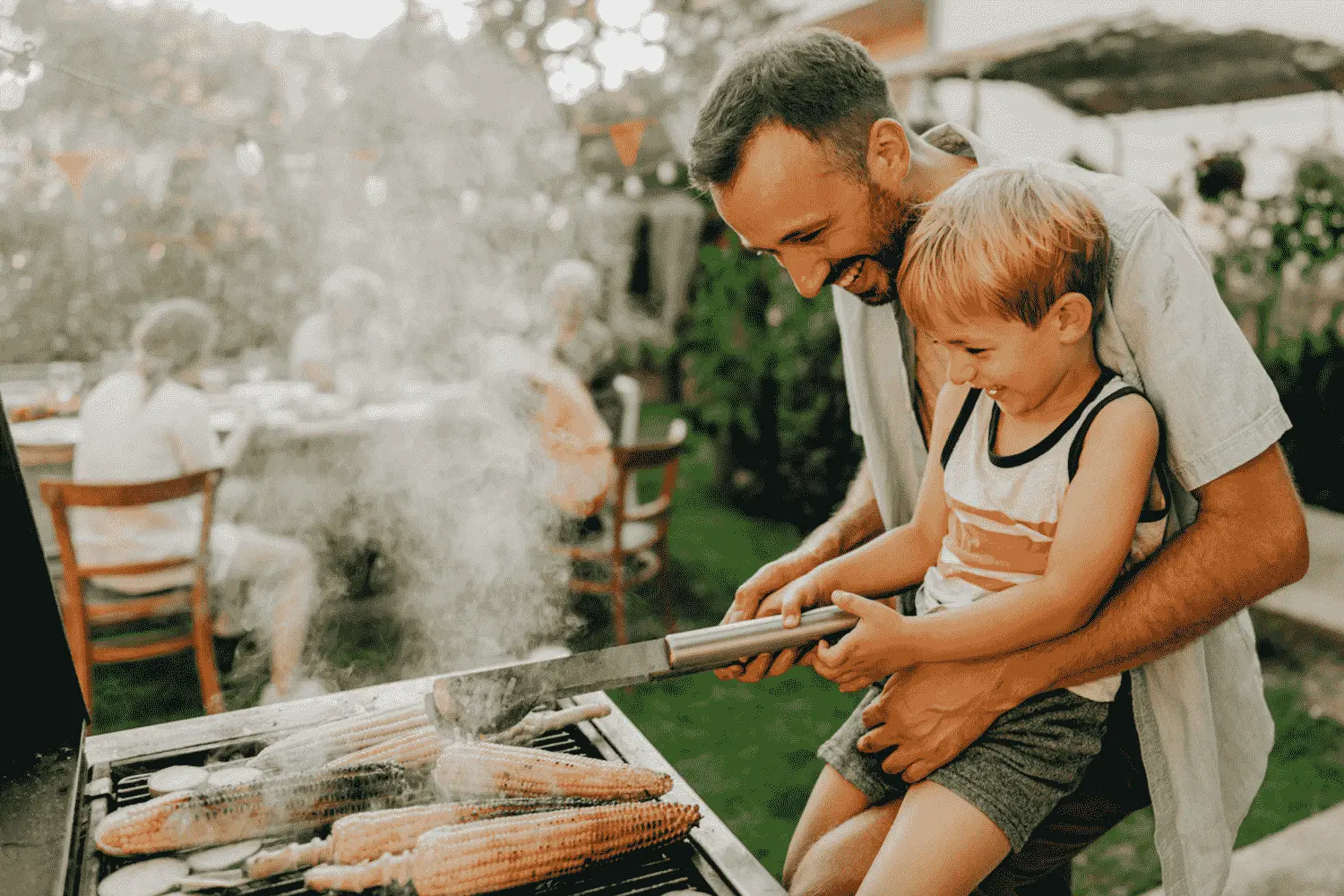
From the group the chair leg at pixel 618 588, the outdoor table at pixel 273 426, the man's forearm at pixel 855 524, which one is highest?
the man's forearm at pixel 855 524

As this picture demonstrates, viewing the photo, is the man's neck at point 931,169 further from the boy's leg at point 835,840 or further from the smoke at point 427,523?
the smoke at point 427,523

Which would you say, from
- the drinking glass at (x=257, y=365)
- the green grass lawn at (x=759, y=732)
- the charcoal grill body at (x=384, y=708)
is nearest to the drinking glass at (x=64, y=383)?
the drinking glass at (x=257, y=365)

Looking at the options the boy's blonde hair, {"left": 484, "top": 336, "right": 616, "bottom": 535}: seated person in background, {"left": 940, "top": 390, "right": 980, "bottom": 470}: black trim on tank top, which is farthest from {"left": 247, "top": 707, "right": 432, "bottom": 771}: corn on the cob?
{"left": 484, "top": 336, "right": 616, "bottom": 535}: seated person in background

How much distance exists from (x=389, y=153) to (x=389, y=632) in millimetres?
7798

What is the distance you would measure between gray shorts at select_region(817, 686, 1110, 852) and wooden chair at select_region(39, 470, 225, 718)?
3636 mm

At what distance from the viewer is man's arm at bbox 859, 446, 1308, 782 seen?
1774 mm

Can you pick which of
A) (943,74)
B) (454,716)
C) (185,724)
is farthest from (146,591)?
(943,74)

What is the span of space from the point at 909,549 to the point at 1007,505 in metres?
0.37

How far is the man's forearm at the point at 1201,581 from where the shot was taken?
5.82 ft

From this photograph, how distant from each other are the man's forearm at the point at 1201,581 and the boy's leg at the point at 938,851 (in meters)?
0.29

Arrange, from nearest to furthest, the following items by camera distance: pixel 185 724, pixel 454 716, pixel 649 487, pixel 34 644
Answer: pixel 454 716 → pixel 34 644 → pixel 185 724 → pixel 649 487

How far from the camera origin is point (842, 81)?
2.09 meters

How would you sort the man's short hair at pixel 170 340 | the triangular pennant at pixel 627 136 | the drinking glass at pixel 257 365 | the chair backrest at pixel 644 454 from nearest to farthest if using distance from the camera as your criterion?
the man's short hair at pixel 170 340, the chair backrest at pixel 644 454, the triangular pennant at pixel 627 136, the drinking glass at pixel 257 365

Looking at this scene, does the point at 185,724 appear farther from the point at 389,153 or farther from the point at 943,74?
the point at 389,153
